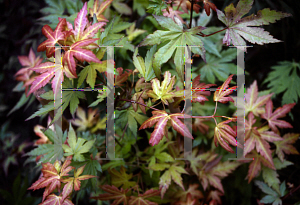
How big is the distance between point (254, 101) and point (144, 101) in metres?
0.52

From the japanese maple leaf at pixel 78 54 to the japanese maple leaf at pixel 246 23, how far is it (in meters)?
0.38

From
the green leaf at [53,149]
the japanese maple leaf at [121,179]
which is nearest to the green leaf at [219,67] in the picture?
the japanese maple leaf at [121,179]

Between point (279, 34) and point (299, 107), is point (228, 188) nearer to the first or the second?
point (299, 107)

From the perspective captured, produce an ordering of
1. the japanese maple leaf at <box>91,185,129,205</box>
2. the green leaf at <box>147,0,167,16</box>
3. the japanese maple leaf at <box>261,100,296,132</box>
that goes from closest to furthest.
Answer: the green leaf at <box>147,0,167,16</box> → the japanese maple leaf at <box>91,185,129,205</box> → the japanese maple leaf at <box>261,100,296,132</box>

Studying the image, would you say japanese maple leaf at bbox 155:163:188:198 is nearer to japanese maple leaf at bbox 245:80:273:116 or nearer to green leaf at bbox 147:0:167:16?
japanese maple leaf at bbox 245:80:273:116

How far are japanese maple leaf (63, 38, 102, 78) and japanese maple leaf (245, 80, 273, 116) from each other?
709 mm

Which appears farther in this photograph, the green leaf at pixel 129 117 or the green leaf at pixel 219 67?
the green leaf at pixel 219 67

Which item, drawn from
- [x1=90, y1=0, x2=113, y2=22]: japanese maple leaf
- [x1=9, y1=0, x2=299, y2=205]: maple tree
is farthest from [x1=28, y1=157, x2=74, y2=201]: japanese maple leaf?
[x1=90, y1=0, x2=113, y2=22]: japanese maple leaf

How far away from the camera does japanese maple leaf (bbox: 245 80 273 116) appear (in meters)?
0.95

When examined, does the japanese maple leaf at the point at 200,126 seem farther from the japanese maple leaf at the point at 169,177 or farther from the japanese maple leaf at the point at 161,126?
the japanese maple leaf at the point at 161,126

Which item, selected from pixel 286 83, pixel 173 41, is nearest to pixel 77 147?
pixel 173 41

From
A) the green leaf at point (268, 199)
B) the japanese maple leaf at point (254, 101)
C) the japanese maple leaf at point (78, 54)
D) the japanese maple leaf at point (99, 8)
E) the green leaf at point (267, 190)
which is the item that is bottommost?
the green leaf at point (268, 199)

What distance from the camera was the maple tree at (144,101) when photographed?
2.04 ft

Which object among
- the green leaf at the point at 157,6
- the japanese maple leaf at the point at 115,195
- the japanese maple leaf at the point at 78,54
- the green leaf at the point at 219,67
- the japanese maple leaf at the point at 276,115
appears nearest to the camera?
the japanese maple leaf at the point at 78,54
